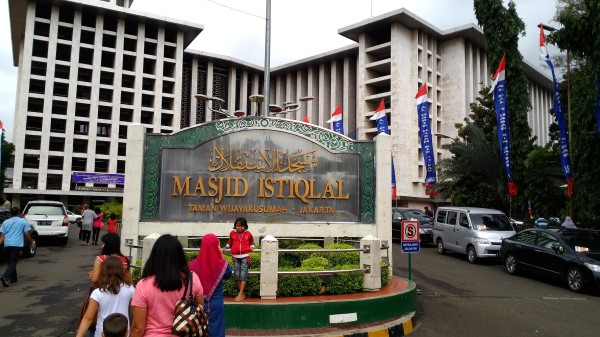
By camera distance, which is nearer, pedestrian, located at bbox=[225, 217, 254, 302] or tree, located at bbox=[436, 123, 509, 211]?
pedestrian, located at bbox=[225, 217, 254, 302]

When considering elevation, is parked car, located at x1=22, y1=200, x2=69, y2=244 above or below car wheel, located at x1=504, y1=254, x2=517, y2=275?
above

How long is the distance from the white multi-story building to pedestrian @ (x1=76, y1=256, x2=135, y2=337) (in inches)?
1558

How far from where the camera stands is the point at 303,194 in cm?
968

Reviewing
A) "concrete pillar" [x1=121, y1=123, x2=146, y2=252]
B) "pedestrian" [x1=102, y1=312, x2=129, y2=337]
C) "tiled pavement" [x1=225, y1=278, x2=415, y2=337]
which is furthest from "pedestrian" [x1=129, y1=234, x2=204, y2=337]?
"concrete pillar" [x1=121, y1=123, x2=146, y2=252]

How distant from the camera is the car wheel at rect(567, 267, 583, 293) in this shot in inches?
419

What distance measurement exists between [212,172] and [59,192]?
139ft

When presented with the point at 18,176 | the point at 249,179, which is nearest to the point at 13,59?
the point at 18,176

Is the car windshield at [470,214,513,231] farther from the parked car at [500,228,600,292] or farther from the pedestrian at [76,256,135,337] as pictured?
the pedestrian at [76,256,135,337]

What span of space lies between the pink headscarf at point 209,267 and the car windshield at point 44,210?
1582 cm

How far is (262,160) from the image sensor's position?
955 centimetres

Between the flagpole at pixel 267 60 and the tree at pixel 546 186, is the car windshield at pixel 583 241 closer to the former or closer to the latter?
the tree at pixel 546 186

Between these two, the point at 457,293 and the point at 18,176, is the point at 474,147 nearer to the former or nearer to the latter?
the point at 457,293

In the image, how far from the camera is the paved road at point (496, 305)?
760 cm

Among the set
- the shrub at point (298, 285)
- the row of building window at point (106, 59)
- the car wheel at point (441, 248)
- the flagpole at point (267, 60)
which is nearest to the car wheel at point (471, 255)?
the car wheel at point (441, 248)
